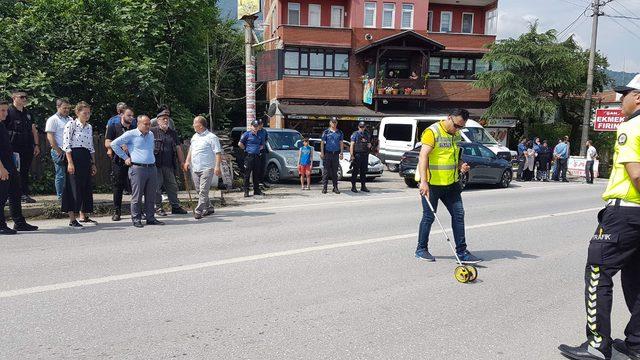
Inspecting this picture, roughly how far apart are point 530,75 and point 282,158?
20.5m

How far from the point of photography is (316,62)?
108ft

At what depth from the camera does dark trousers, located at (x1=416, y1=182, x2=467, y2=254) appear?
649 centimetres

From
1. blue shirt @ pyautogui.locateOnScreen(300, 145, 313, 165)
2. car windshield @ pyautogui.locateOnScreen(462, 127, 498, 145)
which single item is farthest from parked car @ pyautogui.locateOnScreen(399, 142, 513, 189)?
blue shirt @ pyautogui.locateOnScreen(300, 145, 313, 165)

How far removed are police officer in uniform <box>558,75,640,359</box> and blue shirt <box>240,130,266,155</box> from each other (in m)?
9.80

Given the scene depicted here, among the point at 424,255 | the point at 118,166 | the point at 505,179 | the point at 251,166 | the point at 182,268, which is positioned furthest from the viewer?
the point at 505,179

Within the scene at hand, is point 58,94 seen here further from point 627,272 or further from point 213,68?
point 213,68

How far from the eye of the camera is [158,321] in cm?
439

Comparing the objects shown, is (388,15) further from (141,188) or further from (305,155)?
(141,188)

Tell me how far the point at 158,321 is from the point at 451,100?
33.4m

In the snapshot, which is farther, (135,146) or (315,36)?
(315,36)

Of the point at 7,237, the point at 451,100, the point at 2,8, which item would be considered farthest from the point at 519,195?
the point at 451,100

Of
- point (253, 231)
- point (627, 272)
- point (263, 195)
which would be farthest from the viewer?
point (263, 195)

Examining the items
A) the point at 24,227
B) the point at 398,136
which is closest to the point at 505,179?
the point at 398,136

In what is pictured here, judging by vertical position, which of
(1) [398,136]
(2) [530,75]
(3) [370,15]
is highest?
(3) [370,15]
